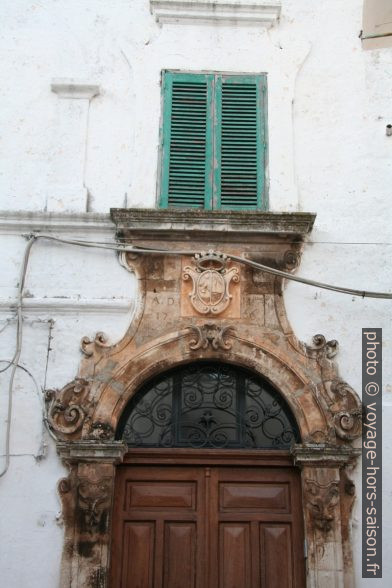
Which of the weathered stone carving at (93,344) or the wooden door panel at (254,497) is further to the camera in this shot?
the weathered stone carving at (93,344)

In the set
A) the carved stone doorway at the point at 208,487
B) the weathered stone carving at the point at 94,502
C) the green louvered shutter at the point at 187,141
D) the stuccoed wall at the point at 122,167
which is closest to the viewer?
the weathered stone carving at the point at 94,502

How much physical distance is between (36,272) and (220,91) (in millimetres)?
2709

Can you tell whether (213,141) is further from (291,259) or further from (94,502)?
(94,502)

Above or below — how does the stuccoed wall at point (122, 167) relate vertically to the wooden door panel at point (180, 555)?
above

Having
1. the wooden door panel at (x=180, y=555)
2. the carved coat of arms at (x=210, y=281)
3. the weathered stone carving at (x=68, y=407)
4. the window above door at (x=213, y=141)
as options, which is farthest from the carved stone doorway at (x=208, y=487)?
the window above door at (x=213, y=141)

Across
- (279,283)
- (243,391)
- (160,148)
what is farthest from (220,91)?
(243,391)

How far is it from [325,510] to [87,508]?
1.99m

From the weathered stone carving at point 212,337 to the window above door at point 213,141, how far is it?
51.0 inches

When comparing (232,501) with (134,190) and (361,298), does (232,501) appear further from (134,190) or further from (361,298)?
(134,190)

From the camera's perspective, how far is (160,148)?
25.5 feet

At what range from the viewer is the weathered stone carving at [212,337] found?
22.7ft

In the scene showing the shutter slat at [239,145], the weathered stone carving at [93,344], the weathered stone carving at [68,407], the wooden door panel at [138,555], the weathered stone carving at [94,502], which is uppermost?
the shutter slat at [239,145]

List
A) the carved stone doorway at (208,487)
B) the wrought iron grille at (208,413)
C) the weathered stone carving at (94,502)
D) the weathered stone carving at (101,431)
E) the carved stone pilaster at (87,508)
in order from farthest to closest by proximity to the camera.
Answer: the wrought iron grille at (208,413) < the weathered stone carving at (101,431) < the carved stone doorway at (208,487) < the weathered stone carving at (94,502) < the carved stone pilaster at (87,508)

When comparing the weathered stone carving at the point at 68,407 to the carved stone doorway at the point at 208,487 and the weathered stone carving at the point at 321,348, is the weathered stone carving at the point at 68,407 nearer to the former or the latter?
the carved stone doorway at the point at 208,487
